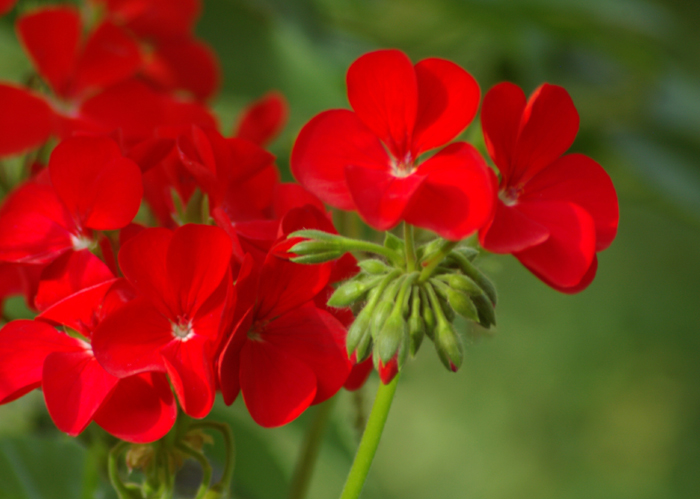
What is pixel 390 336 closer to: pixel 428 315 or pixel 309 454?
pixel 428 315

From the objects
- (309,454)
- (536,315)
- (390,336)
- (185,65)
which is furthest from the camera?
(536,315)

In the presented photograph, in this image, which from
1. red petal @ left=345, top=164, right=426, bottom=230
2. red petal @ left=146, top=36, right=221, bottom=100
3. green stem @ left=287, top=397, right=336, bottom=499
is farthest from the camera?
red petal @ left=146, top=36, right=221, bottom=100

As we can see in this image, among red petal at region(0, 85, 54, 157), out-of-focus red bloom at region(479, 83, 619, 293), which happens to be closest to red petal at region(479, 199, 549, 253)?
out-of-focus red bloom at region(479, 83, 619, 293)

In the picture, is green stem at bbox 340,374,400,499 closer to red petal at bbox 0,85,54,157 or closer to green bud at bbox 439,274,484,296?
green bud at bbox 439,274,484,296

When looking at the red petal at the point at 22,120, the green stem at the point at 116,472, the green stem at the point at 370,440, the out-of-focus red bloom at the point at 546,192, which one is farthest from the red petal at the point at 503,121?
the red petal at the point at 22,120

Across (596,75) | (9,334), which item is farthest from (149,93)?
(596,75)

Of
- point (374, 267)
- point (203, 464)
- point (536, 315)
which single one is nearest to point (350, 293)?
point (374, 267)
